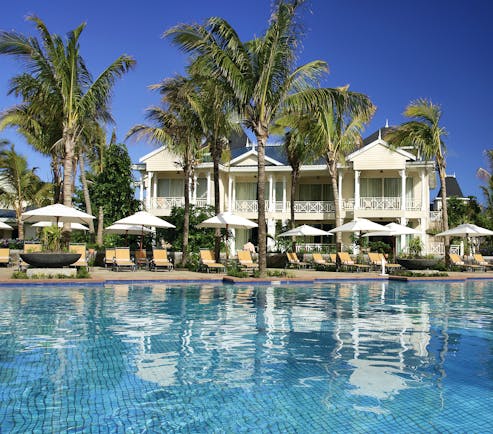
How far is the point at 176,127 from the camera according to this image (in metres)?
21.9

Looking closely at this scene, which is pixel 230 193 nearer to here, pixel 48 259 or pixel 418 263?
pixel 418 263

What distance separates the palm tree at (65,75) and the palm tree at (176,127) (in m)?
3.62

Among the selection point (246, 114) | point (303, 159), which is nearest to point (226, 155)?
point (303, 159)

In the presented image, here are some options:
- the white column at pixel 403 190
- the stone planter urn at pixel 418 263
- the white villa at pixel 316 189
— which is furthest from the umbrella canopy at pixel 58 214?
the white column at pixel 403 190

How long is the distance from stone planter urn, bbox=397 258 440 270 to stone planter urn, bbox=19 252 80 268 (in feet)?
45.3

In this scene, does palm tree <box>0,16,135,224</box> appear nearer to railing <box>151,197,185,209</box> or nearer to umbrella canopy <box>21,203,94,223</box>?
umbrella canopy <box>21,203,94,223</box>

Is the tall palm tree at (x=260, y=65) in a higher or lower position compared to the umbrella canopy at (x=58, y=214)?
higher

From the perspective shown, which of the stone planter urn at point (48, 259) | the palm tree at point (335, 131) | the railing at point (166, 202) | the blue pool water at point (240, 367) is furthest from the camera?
the railing at point (166, 202)

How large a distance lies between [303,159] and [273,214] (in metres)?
6.98

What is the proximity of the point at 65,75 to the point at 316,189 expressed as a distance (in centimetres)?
2096

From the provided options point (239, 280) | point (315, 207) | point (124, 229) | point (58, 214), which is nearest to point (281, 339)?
point (239, 280)

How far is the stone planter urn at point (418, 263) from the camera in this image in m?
21.8

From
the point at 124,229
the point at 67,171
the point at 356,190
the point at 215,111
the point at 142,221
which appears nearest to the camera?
A: the point at 67,171

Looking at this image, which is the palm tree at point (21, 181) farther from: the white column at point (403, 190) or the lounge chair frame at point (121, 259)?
the white column at point (403, 190)
